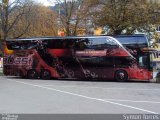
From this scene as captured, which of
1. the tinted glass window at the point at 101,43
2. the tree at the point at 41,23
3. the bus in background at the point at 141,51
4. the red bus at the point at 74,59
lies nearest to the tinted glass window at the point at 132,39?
the bus in background at the point at 141,51

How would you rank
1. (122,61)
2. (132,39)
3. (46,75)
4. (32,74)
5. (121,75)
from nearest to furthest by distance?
1. (132,39)
2. (122,61)
3. (121,75)
4. (46,75)
5. (32,74)

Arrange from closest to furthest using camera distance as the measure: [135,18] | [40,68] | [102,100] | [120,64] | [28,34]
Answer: [102,100] < [120,64] < [40,68] < [135,18] < [28,34]

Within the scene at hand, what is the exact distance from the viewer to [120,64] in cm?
3047

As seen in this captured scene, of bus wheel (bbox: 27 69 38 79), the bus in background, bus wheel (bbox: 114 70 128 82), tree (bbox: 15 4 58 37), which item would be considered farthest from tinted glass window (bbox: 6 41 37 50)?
tree (bbox: 15 4 58 37)

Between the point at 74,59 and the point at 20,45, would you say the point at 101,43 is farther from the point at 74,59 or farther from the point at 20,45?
the point at 20,45

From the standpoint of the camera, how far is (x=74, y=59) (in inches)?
1247

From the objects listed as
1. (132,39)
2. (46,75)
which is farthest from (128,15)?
(46,75)

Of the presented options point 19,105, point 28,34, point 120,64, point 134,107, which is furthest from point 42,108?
point 28,34

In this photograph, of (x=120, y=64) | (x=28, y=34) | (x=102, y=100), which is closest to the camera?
(x=102, y=100)

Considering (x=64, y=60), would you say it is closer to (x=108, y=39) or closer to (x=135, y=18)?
(x=108, y=39)

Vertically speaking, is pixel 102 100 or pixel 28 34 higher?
pixel 28 34

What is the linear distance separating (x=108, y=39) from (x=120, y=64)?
2035 millimetres

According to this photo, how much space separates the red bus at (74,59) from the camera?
30.3 m

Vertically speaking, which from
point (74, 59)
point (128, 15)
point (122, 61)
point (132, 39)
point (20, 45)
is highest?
point (128, 15)
